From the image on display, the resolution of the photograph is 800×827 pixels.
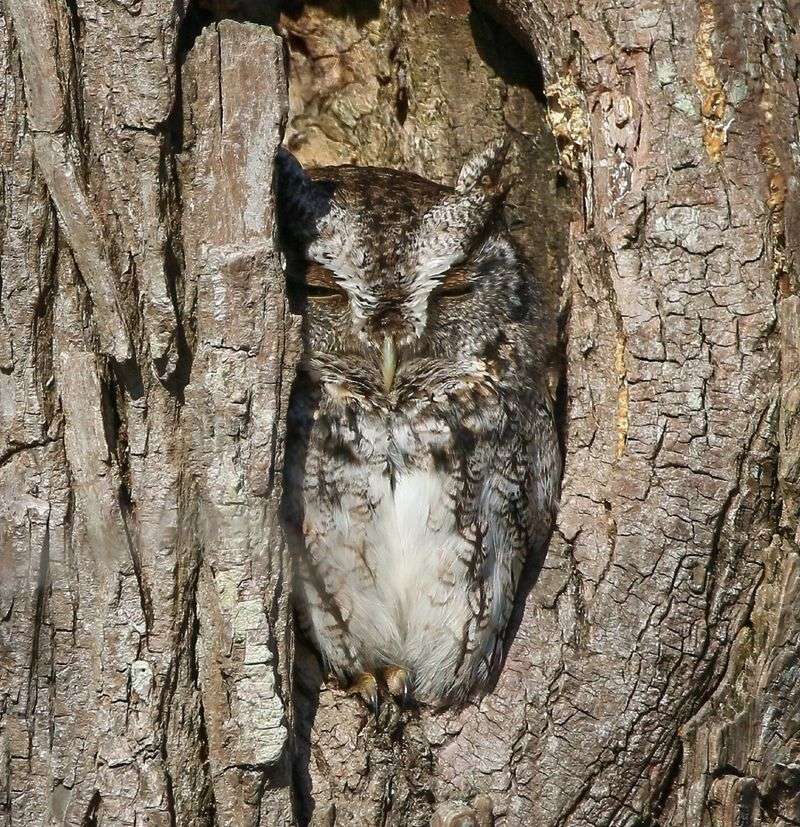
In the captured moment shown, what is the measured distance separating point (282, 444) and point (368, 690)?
80 cm

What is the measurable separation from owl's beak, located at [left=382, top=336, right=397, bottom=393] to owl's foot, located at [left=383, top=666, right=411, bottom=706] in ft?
2.35

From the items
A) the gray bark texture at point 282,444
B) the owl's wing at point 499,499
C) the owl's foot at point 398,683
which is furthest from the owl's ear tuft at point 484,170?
the owl's foot at point 398,683

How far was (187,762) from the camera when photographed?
201 centimetres

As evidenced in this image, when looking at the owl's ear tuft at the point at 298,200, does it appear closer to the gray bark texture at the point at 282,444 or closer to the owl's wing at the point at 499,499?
the gray bark texture at the point at 282,444

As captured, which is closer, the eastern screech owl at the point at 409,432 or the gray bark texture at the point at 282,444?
the gray bark texture at the point at 282,444

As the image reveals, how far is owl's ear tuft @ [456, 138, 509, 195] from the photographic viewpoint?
2.53 metres

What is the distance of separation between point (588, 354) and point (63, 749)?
136 centimetres

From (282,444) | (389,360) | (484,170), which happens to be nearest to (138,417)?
(282,444)

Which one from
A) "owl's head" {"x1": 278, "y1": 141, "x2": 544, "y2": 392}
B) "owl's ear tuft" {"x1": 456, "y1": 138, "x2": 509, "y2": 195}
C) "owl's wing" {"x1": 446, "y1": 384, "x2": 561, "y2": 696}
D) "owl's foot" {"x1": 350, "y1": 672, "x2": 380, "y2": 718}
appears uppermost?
"owl's ear tuft" {"x1": 456, "y1": 138, "x2": 509, "y2": 195}

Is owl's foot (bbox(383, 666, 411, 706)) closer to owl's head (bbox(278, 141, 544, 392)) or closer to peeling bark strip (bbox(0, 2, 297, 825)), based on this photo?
peeling bark strip (bbox(0, 2, 297, 825))

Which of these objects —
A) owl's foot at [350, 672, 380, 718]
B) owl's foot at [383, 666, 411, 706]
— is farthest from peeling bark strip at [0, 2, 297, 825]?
owl's foot at [383, 666, 411, 706]

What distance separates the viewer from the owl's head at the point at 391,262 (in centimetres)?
238

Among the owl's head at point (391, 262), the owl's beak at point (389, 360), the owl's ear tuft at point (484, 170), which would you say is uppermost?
the owl's ear tuft at point (484, 170)

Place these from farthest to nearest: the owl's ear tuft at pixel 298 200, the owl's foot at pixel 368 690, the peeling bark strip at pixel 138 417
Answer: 1. the owl's foot at pixel 368 690
2. the owl's ear tuft at pixel 298 200
3. the peeling bark strip at pixel 138 417
